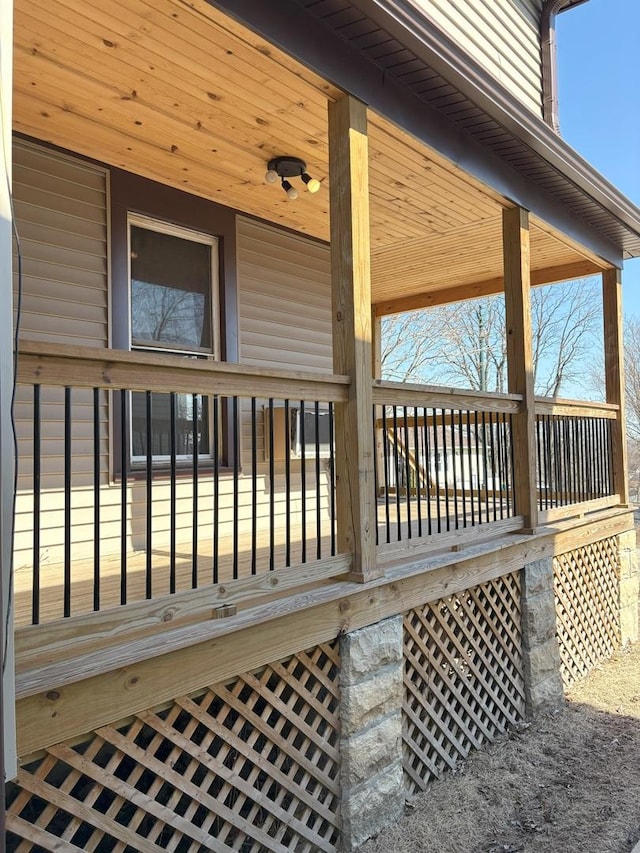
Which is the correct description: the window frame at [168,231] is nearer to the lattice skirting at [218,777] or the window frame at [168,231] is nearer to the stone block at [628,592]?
the lattice skirting at [218,777]

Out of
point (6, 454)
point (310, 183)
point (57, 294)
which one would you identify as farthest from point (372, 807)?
point (310, 183)

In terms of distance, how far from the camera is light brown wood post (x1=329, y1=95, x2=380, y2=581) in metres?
2.89

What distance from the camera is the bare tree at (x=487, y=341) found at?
20.0 m

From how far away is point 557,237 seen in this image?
5.01 meters

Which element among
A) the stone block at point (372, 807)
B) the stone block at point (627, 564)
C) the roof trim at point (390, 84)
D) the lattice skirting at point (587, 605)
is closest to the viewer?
the roof trim at point (390, 84)

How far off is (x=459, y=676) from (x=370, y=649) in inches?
42.5

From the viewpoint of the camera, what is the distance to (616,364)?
5.92 m

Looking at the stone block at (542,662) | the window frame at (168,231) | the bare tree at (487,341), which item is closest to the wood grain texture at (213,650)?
the stone block at (542,662)

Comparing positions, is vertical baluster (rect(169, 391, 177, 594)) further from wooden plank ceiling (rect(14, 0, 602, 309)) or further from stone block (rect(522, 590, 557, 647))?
stone block (rect(522, 590, 557, 647))

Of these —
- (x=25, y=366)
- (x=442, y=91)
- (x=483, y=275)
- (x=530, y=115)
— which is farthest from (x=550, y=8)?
(x=25, y=366)

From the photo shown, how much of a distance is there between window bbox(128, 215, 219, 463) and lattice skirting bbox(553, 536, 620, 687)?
3.09m

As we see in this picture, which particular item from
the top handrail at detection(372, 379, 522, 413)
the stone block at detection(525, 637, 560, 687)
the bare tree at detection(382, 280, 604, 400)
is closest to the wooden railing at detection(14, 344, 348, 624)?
the top handrail at detection(372, 379, 522, 413)

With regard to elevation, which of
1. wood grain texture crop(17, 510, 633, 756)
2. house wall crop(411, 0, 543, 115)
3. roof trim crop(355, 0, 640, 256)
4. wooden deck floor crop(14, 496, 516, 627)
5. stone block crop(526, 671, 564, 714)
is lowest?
stone block crop(526, 671, 564, 714)

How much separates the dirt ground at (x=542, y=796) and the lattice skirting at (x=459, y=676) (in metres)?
0.12
